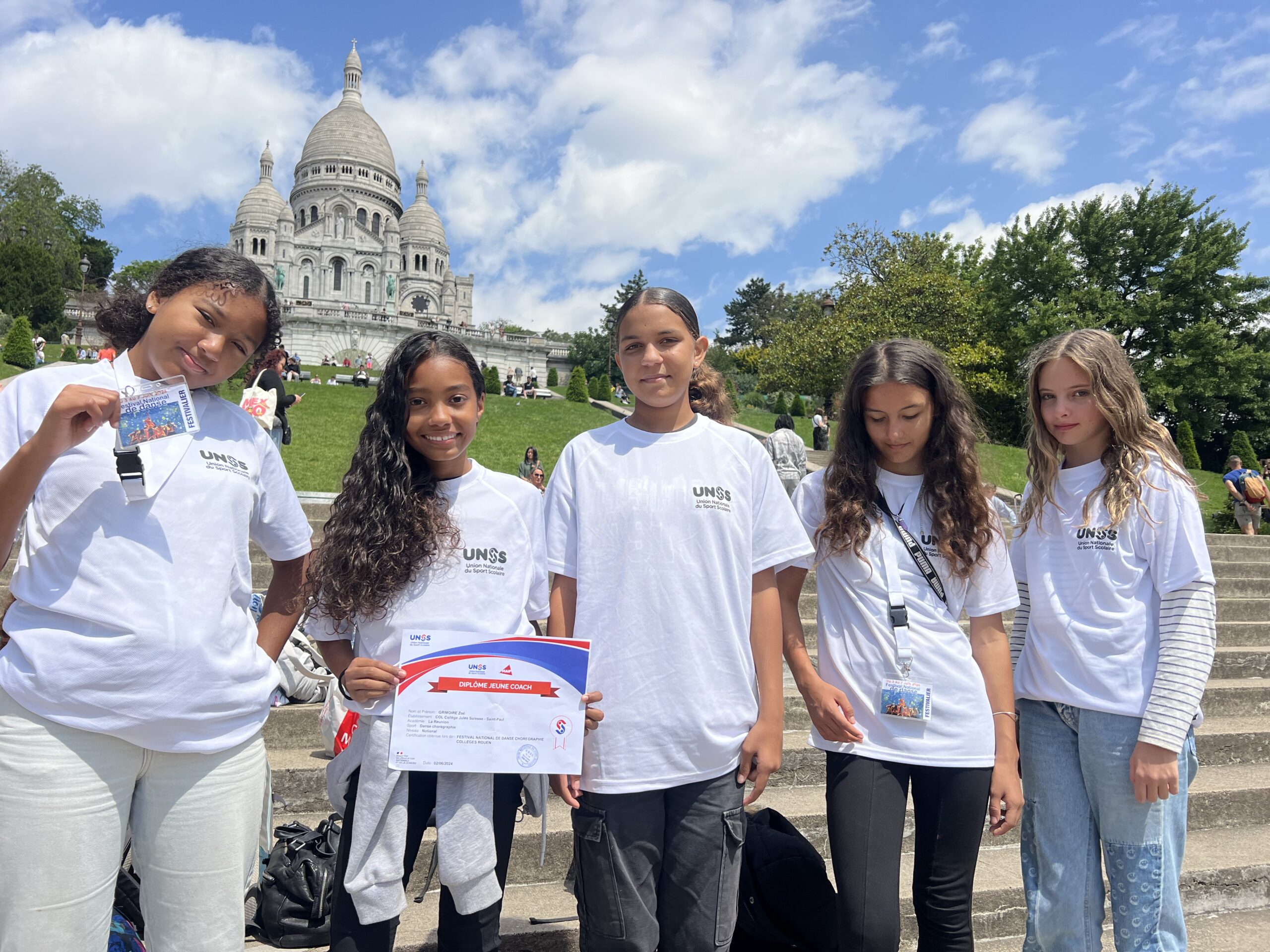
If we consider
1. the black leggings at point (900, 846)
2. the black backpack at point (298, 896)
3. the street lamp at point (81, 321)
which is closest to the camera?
the black leggings at point (900, 846)

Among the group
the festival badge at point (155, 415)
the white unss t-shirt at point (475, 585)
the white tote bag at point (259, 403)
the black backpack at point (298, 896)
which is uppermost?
the white tote bag at point (259, 403)

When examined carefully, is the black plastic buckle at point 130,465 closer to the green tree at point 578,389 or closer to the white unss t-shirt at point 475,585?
the white unss t-shirt at point 475,585

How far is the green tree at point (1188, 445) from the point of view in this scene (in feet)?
77.7

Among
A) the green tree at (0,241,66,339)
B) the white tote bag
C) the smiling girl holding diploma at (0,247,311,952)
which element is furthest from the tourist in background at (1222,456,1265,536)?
the green tree at (0,241,66,339)

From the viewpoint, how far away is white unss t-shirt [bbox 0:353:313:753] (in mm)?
1659

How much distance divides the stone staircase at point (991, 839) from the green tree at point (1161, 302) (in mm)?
23049

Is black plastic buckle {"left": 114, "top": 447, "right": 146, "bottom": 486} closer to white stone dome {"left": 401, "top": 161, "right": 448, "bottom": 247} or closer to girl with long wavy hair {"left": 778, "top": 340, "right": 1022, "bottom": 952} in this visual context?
girl with long wavy hair {"left": 778, "top": 340, "right": 1022, "bottom": 952}

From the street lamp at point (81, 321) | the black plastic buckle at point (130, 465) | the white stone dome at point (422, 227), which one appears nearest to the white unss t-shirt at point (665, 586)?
the black plastic buckle at point (130, 465)

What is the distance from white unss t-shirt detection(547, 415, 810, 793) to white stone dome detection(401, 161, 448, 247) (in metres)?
76.2

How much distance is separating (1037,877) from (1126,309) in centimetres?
2920

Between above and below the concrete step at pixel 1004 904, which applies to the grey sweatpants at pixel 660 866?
above

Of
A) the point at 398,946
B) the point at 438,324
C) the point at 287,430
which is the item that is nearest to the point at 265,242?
the point at 438,324

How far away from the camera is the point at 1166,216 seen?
2672 cm

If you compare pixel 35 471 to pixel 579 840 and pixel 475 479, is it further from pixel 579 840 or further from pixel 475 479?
pixel 579 840
